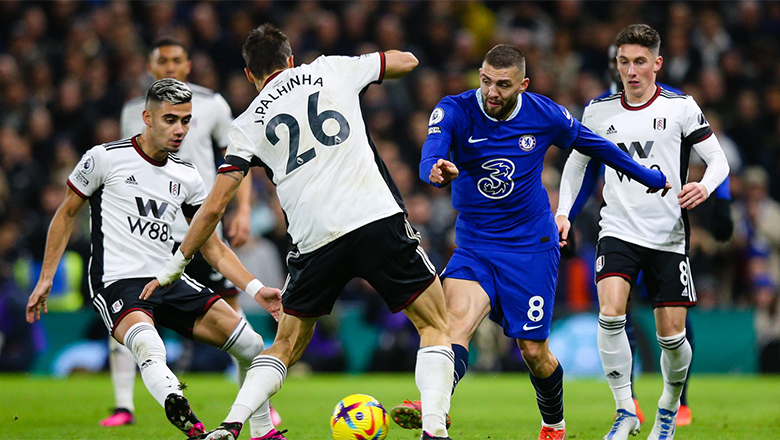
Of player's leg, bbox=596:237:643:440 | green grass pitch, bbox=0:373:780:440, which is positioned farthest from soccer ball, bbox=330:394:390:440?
player's leg, bbox=596:237:643:440

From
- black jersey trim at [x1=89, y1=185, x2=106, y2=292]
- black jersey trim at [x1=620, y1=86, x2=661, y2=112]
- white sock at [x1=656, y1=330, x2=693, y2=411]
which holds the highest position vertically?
black jersey trim at [x1=620, y1=86, x2=661, y2=112]

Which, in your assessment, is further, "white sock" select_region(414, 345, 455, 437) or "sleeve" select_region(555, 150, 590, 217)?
"sleeve" select_region(555, 150, 590, 217)

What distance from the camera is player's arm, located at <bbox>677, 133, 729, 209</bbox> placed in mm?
6355

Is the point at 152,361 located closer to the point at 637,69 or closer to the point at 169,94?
the point at 169,94

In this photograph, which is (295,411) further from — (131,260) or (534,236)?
(534,236)

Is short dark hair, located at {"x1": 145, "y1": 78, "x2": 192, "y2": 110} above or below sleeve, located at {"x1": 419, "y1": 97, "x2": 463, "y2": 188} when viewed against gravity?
above

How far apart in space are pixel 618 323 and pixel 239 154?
119 inches

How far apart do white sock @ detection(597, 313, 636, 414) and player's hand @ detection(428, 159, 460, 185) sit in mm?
2167

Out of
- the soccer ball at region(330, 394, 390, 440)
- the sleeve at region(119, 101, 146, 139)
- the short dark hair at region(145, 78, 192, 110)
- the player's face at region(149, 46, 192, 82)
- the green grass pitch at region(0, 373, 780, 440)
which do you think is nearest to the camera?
the soccer ball at region(330, 394, 390, 440)

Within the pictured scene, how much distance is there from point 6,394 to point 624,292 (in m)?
7.46

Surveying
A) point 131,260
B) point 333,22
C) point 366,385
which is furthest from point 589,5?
point 131,260

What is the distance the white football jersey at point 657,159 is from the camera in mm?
6930

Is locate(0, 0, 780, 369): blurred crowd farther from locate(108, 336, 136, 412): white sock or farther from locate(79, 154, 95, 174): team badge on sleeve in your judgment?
locate(79, 154, 95, 174): team badge on sleeve

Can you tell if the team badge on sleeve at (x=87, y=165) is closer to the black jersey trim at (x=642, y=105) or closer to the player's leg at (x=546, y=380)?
the player's leg at (x=546, y=380)
